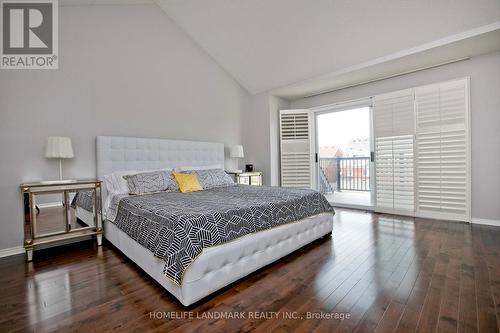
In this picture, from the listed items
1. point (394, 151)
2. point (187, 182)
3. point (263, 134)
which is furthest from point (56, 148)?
point (394, 151)

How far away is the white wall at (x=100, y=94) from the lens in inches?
104

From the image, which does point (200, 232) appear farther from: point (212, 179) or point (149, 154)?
point (149, 154)

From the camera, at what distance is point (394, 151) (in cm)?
418

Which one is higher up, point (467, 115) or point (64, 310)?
point (467, 115)

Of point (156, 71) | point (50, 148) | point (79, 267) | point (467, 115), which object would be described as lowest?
point (79, 267)

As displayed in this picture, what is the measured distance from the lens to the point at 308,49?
383 cm

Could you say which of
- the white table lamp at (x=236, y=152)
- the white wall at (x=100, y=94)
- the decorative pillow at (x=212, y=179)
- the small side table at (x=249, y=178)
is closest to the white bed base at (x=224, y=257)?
the white wall at (x=100, y=94)

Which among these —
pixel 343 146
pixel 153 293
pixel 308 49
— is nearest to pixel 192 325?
pixel 153 293

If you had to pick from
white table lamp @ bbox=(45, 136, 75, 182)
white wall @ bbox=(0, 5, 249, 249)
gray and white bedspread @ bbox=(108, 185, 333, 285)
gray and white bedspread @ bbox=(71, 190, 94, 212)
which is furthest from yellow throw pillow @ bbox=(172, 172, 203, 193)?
white table lamp @ bbox=(45, 136, 75, 182)

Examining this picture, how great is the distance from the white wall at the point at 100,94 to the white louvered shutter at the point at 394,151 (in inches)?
129

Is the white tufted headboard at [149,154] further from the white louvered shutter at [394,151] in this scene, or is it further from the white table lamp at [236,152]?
the white louvered shutter at [394,151]

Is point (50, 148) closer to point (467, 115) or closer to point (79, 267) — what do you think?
point (79, 267)

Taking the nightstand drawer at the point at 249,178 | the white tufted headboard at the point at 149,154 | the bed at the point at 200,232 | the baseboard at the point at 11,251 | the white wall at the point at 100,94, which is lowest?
the baseboard at the point at 11,251

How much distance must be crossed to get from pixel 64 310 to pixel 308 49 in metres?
4.34
